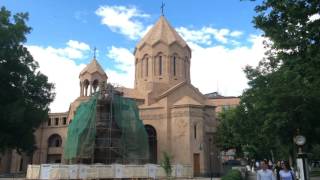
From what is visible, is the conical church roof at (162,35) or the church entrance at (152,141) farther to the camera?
the conical church roof at (162,35)

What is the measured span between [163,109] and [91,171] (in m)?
14.0

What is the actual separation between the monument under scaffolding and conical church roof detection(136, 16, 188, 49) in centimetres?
1102

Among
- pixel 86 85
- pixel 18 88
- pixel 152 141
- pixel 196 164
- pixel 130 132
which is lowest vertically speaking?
pixel 196 164

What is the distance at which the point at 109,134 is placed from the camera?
3409 centimetres

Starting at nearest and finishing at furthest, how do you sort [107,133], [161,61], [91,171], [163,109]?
[91,171] → [107,133] → [163,109] → [161,61]

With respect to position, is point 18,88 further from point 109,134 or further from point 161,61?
point 161,61

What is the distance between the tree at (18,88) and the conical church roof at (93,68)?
52.1 ft

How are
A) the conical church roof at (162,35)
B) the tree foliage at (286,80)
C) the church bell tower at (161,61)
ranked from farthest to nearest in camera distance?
the conical church roof at (162,35), the church bell tower at (161,61), the tree foliage at (286,80)

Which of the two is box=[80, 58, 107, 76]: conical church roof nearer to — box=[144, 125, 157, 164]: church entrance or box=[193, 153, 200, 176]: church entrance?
box=[144, 125, 157, 164]: church entrance

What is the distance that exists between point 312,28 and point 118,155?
968 inches

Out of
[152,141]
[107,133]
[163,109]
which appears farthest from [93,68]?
[107,133]

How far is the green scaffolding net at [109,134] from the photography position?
3297 centimetres

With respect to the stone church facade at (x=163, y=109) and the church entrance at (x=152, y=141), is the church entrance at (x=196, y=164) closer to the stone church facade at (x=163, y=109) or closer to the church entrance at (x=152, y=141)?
the stone church facade at (x=163, y=109)

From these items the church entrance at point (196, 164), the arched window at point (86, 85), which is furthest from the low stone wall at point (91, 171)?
the arched window at point (86, 85)
